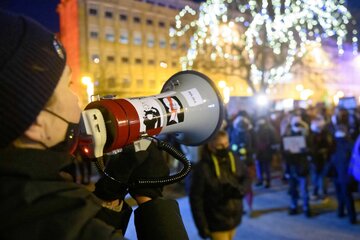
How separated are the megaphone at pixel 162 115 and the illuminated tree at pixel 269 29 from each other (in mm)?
14245

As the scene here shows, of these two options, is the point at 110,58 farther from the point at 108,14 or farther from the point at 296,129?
the point at 296,129

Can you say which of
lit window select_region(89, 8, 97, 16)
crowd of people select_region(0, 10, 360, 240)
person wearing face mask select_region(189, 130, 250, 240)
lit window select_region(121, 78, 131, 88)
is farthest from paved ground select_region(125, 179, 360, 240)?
lit window select_region(89, 8, 97, 16)

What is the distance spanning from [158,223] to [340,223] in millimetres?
5075

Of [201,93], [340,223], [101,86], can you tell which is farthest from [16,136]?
[101,86]

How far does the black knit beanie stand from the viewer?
2.79 ft

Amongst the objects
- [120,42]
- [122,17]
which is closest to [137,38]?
[120,42]

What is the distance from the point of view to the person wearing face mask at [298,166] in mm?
5949

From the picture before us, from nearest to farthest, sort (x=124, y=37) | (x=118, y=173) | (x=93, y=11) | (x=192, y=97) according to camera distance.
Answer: (x=118, y=173) < (x=192, y=97) < (x=93, y=11) < (x=124, y=37)

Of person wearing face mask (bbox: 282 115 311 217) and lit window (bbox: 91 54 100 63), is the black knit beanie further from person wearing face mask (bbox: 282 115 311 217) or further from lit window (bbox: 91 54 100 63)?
lit window (bbox: 91 54 100 63)

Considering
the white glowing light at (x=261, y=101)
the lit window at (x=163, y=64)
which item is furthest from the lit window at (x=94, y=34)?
the white glowing light at (x=261, y=101)

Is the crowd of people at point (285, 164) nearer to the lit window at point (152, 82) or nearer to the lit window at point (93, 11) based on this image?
the lit window at point (93, 11)

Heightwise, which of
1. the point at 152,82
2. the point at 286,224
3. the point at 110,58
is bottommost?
the point at 286,224

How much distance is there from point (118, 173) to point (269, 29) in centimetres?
1558

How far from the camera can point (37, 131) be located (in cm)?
95
